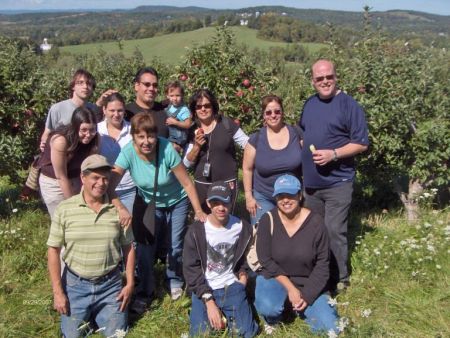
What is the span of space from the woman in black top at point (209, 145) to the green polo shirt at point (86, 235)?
109 cm

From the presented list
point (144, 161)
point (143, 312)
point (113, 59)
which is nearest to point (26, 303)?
point (143, 312)

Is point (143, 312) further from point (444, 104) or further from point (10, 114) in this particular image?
point (444, 104)

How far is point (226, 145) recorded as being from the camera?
4570 mm

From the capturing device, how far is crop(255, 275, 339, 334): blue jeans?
371 cm

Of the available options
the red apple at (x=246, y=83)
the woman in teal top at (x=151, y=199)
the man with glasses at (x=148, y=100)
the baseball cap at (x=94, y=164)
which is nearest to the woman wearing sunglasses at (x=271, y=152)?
the woman in teal top at (x=151, y=199)

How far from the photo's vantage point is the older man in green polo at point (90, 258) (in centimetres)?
359

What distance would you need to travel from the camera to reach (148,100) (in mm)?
4770

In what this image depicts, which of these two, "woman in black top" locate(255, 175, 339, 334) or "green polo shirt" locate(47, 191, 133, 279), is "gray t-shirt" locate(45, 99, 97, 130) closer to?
"green polo shirt" locate(47, 191, 133, 279)

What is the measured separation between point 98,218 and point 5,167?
3.20 m

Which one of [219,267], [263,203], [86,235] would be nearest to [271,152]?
[263,203]

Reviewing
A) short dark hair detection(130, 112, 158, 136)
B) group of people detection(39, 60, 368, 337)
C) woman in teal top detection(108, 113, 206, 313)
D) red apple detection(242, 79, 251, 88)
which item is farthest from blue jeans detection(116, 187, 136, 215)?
red apple detection(242, 79, 251, 88)

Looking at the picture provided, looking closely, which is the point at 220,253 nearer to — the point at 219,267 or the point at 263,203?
the point at 219,267

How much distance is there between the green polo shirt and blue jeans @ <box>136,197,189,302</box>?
0.58 m

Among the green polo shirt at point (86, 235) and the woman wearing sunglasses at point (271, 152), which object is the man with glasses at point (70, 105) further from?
the woman wearing sunglasses at point (271, 152)
